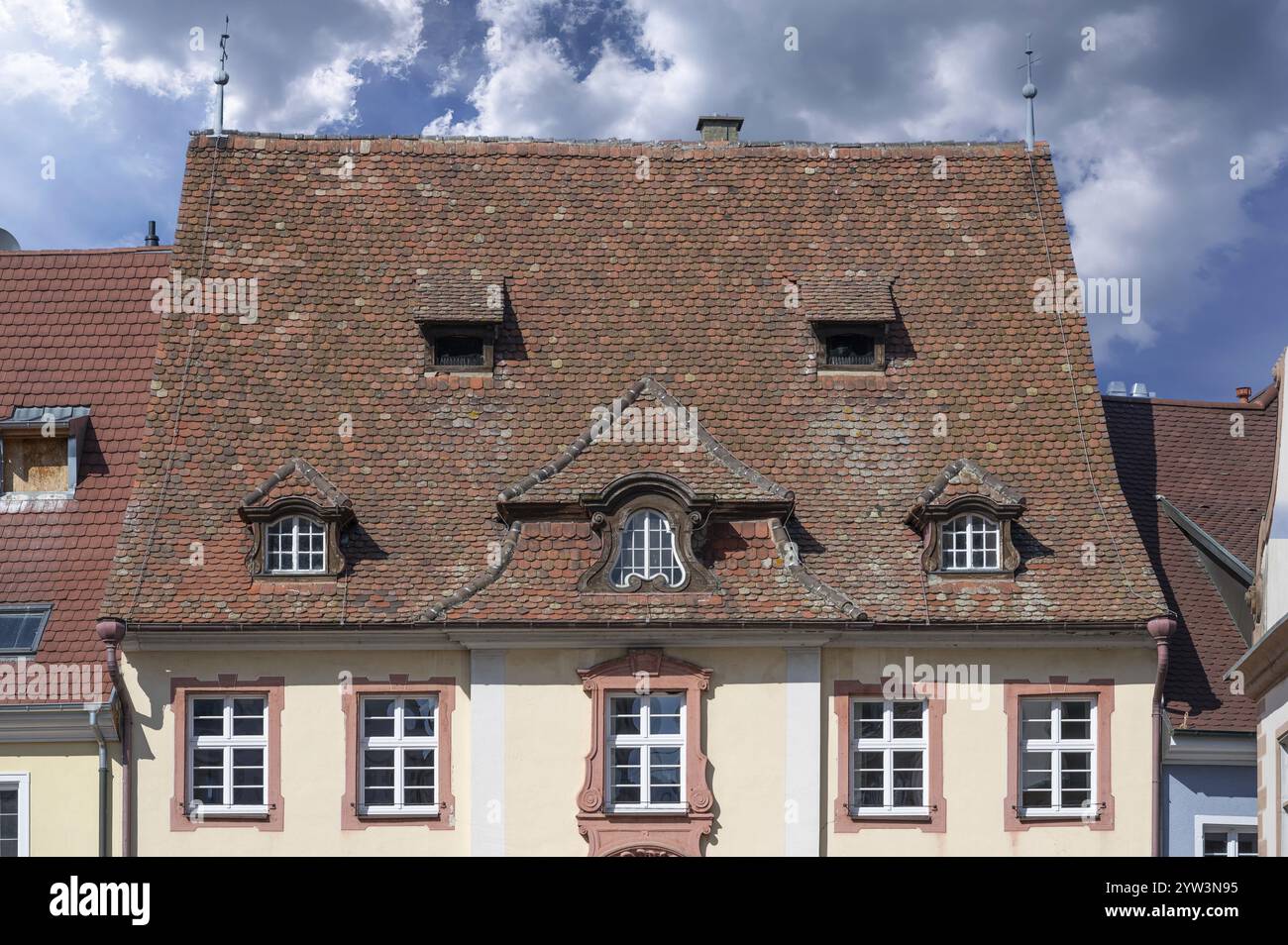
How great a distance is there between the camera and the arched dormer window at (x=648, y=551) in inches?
1024

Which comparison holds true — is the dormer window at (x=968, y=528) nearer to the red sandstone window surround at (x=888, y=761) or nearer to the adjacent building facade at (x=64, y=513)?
the red sandstone window surround at (x=888, y=761)

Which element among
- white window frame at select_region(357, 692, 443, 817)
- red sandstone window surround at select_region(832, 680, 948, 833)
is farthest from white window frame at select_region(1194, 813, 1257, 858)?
white window frame at select_region(357, 692, 443, 817)

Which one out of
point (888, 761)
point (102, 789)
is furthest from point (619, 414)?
point (102, 789)

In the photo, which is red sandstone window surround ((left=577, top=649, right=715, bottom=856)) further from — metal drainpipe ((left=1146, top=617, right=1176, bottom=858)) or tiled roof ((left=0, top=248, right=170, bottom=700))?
tiled roof ((left=0, top=248, right=170, bottom=700))

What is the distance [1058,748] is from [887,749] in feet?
6.94

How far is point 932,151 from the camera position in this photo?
102ft

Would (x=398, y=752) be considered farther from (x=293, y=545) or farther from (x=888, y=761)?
(x=888, y=761)

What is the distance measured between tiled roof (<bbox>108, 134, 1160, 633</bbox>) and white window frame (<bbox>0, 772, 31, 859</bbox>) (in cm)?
242

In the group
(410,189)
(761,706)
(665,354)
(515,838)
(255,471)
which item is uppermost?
(410,189)

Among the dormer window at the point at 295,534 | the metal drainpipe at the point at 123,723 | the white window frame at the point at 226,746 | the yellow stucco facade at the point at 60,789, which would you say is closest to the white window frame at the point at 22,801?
the yellow stucco facade at the point at 60,789

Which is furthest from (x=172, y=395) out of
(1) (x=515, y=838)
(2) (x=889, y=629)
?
(2) (x=889, y=629)

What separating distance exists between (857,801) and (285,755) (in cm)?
696

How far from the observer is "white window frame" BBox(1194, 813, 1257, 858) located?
26.5 metres

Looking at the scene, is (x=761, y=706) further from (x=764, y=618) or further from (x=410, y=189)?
(x=410, y=189)
